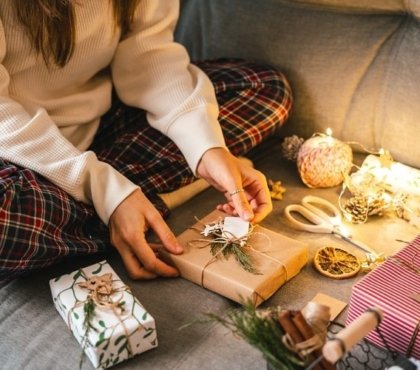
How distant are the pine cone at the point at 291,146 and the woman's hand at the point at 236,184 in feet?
0.74

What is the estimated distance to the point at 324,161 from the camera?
1.19 metres

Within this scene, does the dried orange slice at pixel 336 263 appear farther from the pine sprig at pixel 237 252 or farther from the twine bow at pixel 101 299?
the twine bow at pixel 101 299

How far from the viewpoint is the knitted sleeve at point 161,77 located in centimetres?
117

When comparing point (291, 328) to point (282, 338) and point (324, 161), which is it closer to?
point (282, 338)

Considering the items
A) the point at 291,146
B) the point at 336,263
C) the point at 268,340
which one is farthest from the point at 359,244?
the point at 268,340

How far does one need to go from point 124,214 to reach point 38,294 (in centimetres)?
19

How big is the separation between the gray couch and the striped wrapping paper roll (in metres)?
0.10

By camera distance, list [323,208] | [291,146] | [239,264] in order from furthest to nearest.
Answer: [291,146]
[323,208]
[239,264]

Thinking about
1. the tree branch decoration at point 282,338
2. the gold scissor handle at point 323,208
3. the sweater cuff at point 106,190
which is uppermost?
the tree branch decoration at point 282,338

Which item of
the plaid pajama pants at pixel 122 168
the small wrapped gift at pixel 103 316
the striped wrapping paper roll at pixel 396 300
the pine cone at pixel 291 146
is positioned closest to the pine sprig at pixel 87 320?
the small wrapped gift at pixel 103 316

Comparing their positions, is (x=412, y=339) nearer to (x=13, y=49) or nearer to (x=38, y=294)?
(x=38, y=294)

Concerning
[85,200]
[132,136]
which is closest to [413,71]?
[132,136]

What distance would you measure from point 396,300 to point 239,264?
0.25 m

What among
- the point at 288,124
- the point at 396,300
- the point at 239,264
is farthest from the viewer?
the point at 288,124
